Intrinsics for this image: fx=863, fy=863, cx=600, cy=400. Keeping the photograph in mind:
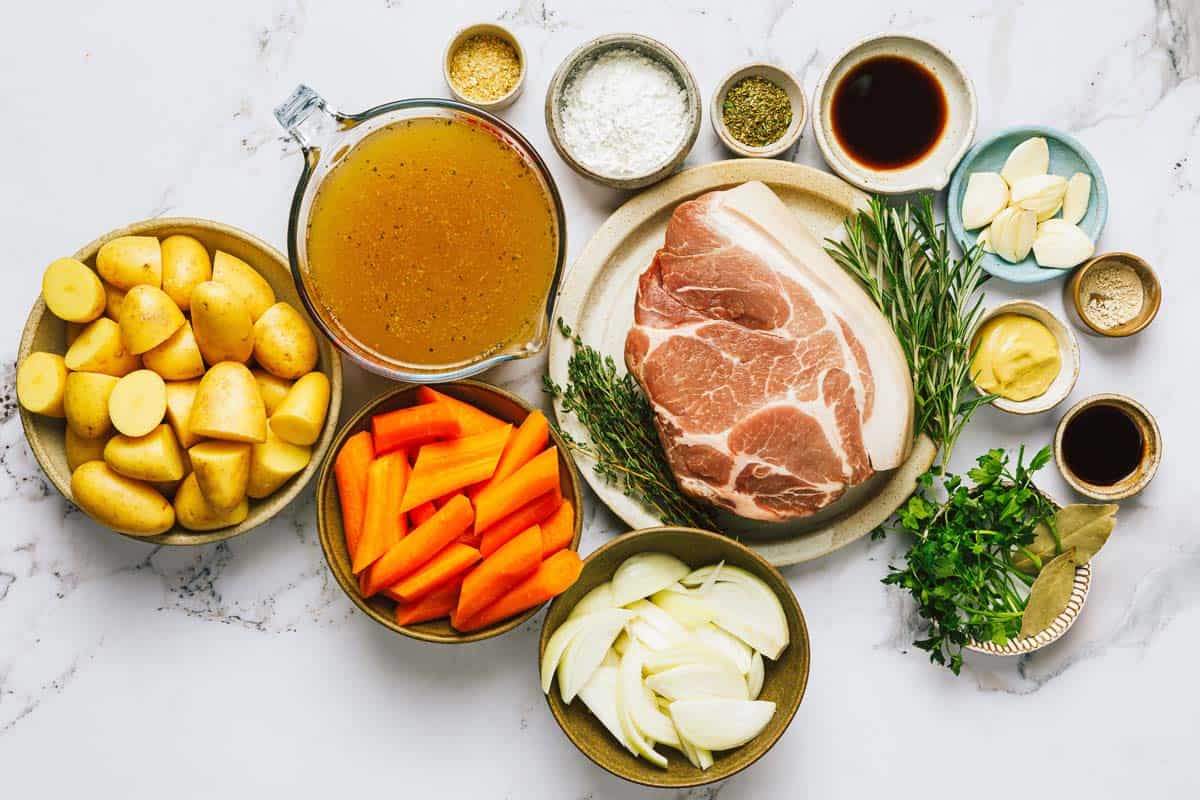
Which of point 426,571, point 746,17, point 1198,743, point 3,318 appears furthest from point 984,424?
point 3,318

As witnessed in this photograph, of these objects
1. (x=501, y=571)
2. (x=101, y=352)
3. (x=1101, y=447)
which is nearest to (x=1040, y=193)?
(x=1101, y=447)

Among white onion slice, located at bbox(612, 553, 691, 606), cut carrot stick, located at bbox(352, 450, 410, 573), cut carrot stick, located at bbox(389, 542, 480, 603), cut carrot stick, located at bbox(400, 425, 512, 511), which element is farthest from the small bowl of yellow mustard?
cut carrot stick, located at bbox(352, 450, 410, 573)

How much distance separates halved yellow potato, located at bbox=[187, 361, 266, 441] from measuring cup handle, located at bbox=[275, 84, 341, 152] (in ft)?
1.58

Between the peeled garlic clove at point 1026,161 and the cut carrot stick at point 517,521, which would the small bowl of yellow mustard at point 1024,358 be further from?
the cut carrot stick at point 517,521

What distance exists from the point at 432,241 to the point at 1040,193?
1.37m

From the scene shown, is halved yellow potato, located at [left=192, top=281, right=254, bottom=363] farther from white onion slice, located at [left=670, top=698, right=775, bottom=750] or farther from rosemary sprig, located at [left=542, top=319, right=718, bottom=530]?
white onion slice, located at [left=670, top=698, right=775, bottom=750]

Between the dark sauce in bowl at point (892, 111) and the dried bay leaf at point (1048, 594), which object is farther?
the dark sauce in bowl at point (892, 111)

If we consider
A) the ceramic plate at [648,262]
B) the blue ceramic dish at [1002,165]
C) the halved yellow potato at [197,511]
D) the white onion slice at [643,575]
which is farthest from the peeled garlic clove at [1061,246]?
the halved yellow potato at [197,511]

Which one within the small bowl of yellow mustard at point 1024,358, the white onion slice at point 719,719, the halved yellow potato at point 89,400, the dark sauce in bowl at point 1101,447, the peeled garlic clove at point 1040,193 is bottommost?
the white onion slice at point 719,719

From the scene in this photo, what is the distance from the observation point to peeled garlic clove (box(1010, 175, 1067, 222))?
1964 millimetres

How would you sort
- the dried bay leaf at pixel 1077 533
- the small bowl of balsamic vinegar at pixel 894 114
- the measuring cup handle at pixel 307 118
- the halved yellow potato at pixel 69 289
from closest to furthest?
the measuring cup handle at pixel 307 118 → the halved yellow potato at pixel 69 289 → the dried bay leaf at pixel 1077 533 → the small bowl of balsamic vinegar at pixel 894 114

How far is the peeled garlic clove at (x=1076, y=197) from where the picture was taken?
1.99 metres

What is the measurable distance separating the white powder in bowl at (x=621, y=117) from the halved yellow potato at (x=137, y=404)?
102cm

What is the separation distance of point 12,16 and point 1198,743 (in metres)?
3.38
